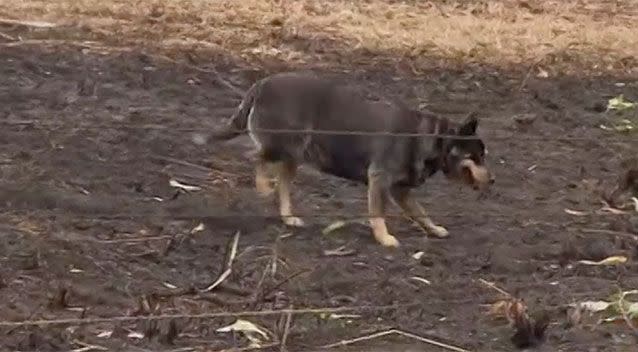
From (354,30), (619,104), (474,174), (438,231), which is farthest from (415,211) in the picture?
(354,30)

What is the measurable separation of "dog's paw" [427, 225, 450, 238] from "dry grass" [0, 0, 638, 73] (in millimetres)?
4591

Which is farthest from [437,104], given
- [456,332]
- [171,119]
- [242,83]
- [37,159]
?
[456,332]

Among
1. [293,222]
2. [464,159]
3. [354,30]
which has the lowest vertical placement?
[354,30]

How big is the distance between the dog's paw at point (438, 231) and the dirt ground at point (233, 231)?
0.06 metres

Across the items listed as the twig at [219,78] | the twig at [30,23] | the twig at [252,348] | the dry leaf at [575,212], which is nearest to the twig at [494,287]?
the twig at [252,348]

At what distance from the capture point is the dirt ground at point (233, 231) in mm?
6520

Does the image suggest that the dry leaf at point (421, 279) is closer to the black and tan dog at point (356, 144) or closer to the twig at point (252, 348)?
the black and tan dog at point (356, 144)

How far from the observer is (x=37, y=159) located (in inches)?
359

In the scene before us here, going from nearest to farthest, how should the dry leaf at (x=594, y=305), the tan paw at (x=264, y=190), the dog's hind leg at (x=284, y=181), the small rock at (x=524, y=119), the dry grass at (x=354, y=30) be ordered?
the dry leaf at (x=594, y=305)
the dog's hind leg at (x=284, y=181)
the tan paw at (x=264, y=190)
the small rock at (x=524, y=119)
the dry grass at (x=354, y=30)

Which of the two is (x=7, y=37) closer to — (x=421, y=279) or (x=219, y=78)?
(x=219, y=78)

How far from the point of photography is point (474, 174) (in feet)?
28.3

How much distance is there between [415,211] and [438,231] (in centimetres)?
27

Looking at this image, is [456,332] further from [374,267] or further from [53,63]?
[53,63]

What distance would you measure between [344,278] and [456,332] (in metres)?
0.95
